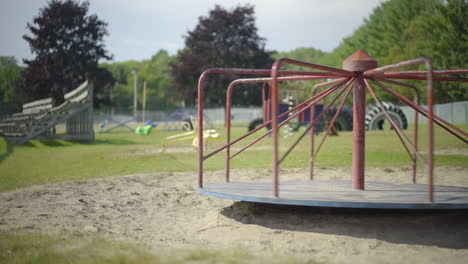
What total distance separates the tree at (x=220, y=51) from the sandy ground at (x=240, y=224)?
92.9 feet

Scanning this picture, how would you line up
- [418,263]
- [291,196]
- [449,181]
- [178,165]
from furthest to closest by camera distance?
1. [178,165]
2. [449,181]
3. [291,196]
4. [418,263]

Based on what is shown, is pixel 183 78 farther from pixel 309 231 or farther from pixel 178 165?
pixel 309 231

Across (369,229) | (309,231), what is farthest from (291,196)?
(369,229)

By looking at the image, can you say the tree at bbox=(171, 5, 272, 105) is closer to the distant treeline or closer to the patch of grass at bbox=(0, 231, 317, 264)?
the distant treeline

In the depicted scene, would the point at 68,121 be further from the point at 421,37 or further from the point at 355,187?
the point at 421,37

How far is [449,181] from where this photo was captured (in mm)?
6664

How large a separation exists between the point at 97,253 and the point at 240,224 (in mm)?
1683

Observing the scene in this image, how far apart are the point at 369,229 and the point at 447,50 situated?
56.0ft

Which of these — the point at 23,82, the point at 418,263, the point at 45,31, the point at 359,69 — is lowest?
the point at 418,263

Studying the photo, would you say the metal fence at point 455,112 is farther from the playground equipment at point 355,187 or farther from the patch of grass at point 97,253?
the patch of grass at point 97,253

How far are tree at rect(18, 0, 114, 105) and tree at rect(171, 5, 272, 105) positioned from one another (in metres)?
9.18

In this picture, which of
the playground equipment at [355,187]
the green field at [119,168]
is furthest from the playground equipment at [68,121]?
the playground equipment at [355,187]

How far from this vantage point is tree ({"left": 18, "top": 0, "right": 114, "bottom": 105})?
2316 cm

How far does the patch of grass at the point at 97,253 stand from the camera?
2.93 m
